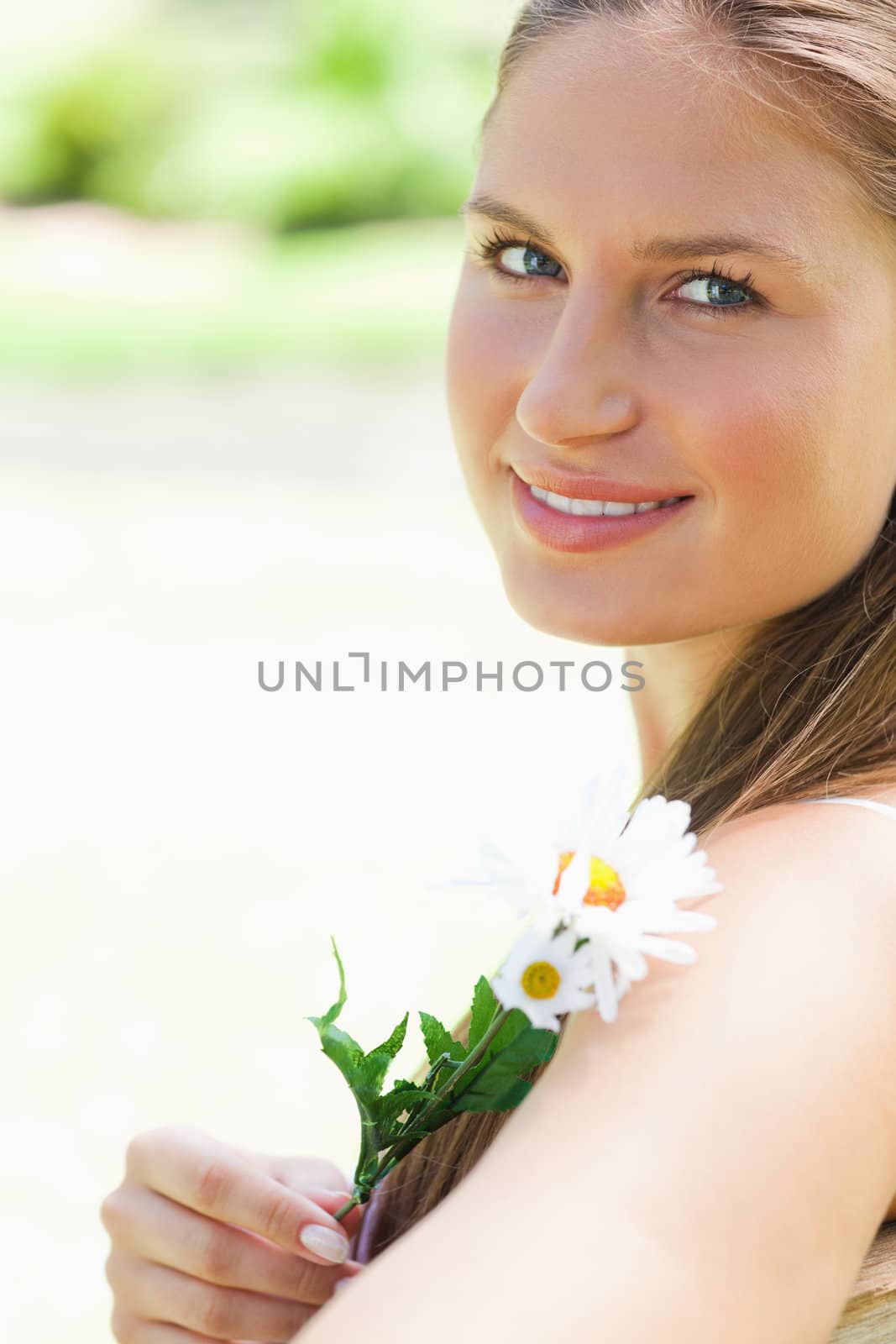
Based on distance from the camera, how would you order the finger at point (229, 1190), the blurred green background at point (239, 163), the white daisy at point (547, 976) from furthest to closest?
1. the blurred green background at point (239, 163)
2. the finger at point (229, 1190)
3. the white daisy at point (547, 976)

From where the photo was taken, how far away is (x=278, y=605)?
709 cm

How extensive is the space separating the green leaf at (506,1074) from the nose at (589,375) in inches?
19.3

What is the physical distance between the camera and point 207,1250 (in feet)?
3.91

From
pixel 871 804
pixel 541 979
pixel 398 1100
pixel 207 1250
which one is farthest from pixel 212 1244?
pixel 871 804

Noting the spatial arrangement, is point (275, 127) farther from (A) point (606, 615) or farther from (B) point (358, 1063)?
(B) point (358, 1063)

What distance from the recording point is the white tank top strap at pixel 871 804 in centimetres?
108

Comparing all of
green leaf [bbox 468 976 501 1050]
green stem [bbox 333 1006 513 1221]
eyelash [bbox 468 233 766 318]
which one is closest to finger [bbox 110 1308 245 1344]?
green stem [bbox 333 1006 513 1221]

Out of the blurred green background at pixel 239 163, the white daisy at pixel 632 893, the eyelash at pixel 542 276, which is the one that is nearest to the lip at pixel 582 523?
the eyelash at pixel 542 276

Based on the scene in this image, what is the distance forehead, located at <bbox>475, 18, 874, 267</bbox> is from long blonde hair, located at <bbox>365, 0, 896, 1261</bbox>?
0.8 inches

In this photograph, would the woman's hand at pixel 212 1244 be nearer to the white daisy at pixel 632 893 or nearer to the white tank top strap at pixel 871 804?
the white daisy at pixel 632 893

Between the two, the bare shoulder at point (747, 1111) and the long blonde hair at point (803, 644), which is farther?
the long blonde hair at point (803, 644)

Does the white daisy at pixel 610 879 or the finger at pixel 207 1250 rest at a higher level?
the white daisy at pixel 610 879

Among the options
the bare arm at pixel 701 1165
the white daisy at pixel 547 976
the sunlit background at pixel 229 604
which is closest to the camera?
the bare arm at pixel 701 1165

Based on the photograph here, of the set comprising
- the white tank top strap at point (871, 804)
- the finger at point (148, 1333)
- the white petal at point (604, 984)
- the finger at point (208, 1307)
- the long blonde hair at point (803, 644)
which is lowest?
the finger at point (148, 1333)
